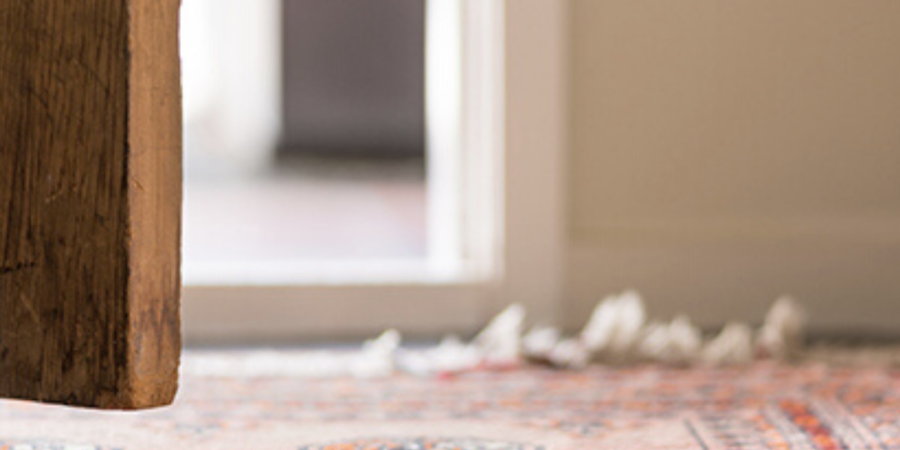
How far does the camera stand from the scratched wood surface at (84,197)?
0.84m

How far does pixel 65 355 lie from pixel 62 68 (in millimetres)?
200

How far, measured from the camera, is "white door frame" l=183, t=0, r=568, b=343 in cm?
176

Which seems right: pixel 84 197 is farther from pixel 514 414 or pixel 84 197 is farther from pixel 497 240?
pixel 497 240

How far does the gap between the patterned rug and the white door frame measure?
1.03 ft

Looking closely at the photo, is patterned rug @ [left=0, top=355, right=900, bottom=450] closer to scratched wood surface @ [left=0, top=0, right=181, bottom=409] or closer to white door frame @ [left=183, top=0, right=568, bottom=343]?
scratched wood surface @ [left=0, top=0, right=181, bottom=409]

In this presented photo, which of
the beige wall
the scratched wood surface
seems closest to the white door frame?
the beige wall

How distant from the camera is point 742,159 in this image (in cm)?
181

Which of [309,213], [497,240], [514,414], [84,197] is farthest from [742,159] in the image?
[309,213]

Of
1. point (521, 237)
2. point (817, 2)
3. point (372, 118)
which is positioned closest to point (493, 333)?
point (521, 237)

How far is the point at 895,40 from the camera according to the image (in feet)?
5.93

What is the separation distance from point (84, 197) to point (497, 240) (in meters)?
0.99

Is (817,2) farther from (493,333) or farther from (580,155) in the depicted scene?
(493,333)

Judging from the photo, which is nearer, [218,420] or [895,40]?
[218,420]

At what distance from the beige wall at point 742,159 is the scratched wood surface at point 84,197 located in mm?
1014
